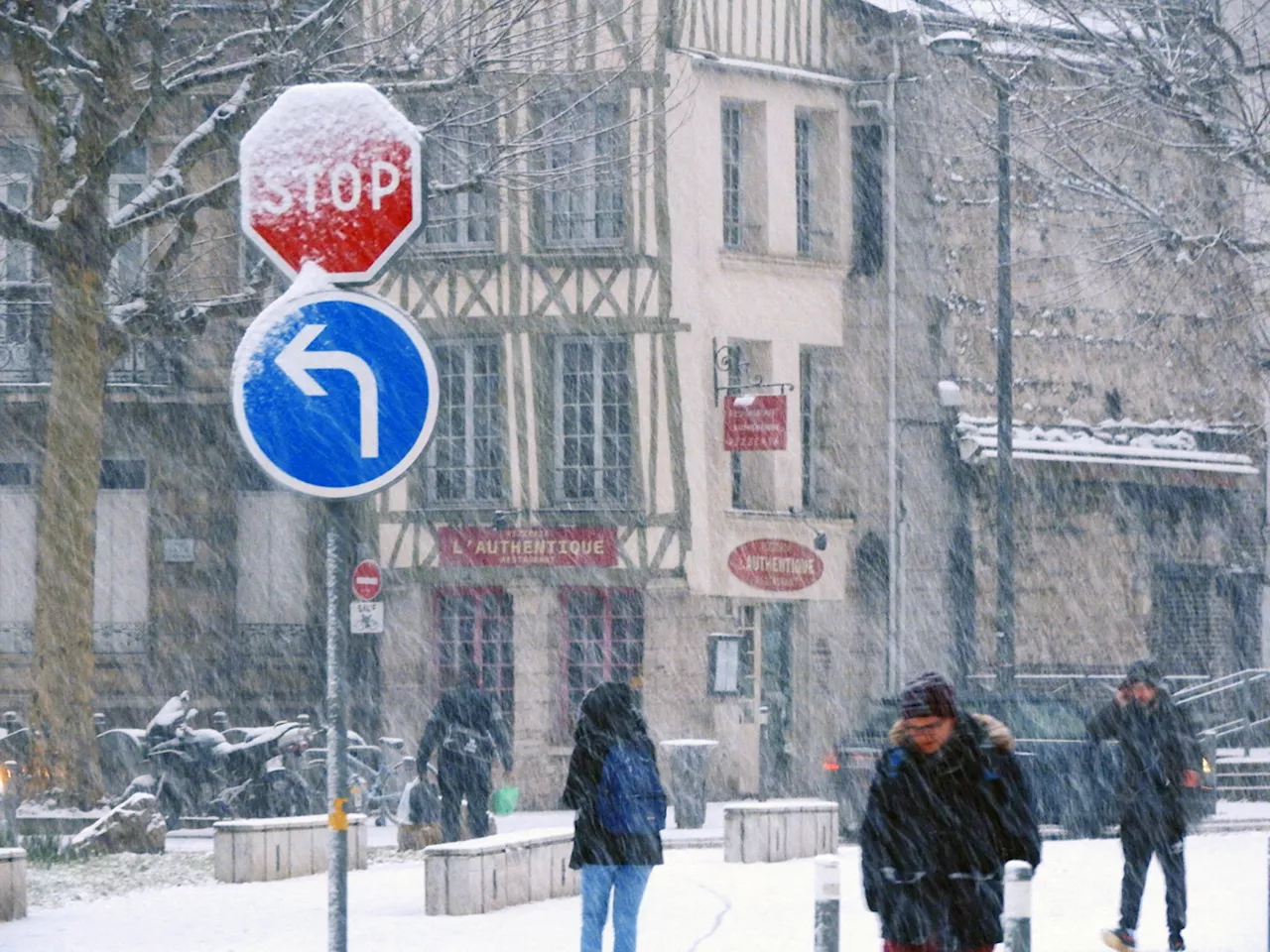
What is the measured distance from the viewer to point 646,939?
12.8 meters

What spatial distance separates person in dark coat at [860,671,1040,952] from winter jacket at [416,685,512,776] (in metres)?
12.3

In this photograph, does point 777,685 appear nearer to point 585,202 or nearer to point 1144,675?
point 585,202

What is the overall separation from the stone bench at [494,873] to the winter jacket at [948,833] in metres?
6.88

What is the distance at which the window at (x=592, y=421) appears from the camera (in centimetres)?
2889

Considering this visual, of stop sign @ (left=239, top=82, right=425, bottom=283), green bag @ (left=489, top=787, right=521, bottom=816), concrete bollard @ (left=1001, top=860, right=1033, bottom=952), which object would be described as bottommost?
green bag @ (left=489, top=787, right=521, bottom=816)

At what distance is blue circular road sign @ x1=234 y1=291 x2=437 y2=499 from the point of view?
18.5ft

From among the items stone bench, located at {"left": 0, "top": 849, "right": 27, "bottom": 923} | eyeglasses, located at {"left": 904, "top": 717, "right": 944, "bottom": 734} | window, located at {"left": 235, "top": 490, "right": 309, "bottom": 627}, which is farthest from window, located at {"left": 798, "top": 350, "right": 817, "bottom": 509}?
eyeglasses, located at {"left": 904, "top": 717, "right": 944, "bottom": 734}

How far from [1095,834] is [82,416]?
979 cm

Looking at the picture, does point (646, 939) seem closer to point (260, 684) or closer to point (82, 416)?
point (82, 416)

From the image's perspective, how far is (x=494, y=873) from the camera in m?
14.0

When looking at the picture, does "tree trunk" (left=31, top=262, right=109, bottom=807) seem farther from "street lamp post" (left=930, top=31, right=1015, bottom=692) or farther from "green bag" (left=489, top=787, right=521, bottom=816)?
"street lamp post" (left=930, top=31, right=1015, bottom=692)

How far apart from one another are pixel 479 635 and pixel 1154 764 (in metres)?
17.8

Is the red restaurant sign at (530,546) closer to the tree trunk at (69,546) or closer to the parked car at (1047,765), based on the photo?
the parked car at (1047,765)

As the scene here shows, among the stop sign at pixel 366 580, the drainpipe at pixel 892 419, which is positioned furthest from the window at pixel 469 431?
the drainpipe at pixel 892 419
